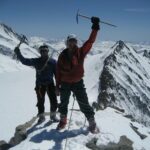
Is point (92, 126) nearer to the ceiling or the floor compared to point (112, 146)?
nearer to the ceiling

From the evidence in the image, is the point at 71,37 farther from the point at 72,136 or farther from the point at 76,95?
the point at 72,136

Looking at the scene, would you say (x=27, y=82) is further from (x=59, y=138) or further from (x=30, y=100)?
(x=59, y=138)

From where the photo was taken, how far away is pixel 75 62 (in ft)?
37.1

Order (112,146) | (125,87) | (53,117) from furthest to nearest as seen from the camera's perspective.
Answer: (125,87) < (53,117) < (112,146)

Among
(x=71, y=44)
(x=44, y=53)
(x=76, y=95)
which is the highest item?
(x=44, y=53)

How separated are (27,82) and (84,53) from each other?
44.6m

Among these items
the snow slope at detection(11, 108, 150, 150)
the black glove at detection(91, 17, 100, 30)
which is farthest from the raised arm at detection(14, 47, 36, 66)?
the black glove at detection(91, 17, 100, 30)

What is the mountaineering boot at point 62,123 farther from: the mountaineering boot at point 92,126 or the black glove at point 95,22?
the black glove at point 95,22

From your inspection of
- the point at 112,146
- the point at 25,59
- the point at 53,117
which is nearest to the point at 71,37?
the point at 25,59

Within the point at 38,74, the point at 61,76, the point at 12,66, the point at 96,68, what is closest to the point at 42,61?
the point at 38,74

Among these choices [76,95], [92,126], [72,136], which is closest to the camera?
[72,136]

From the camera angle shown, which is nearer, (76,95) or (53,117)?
(76,95)

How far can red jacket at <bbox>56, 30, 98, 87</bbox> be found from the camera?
37.2 feet

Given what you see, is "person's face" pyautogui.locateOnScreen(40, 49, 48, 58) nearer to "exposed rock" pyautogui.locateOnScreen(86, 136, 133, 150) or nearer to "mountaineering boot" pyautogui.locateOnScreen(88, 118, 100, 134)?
"mountaineering boot" pyautogui.locateOnScreen(88, 118, 100, 134)
